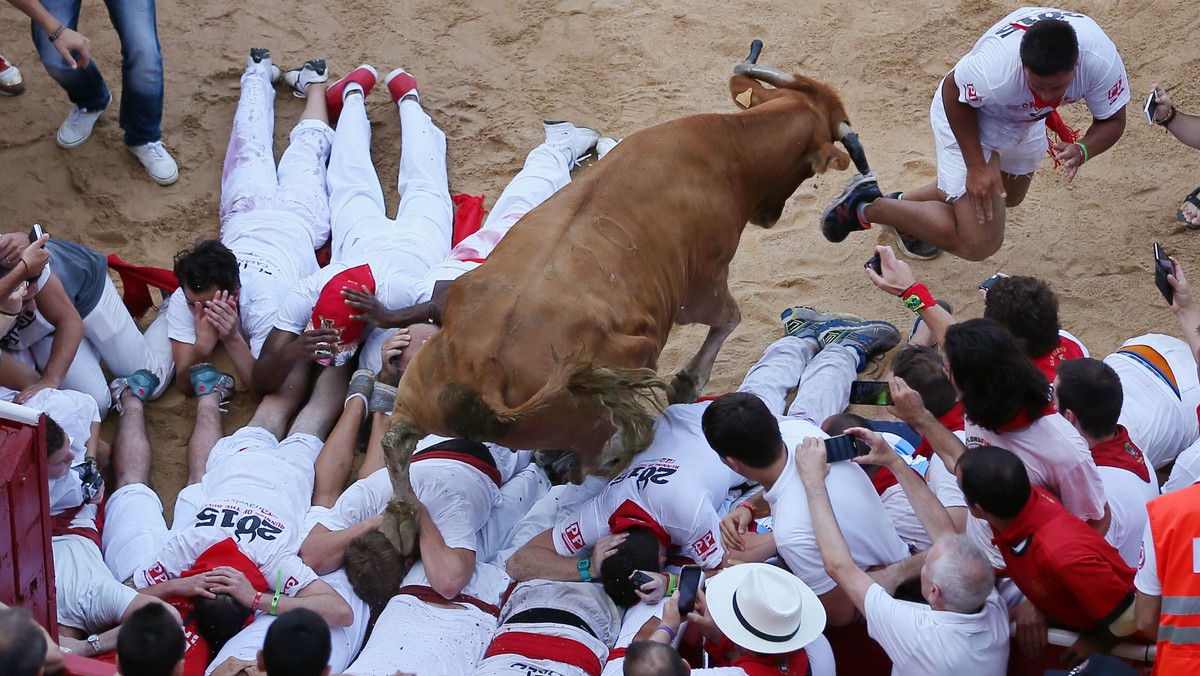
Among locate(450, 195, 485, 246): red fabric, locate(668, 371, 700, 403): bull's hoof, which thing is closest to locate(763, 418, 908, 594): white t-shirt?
locate(668, 371, 700, 403): bull's hoof

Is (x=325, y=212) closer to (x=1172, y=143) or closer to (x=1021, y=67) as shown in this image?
(x=1021, y=67)

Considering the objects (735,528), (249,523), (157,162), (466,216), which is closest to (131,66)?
(157,162)

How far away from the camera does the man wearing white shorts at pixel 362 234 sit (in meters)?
5.70

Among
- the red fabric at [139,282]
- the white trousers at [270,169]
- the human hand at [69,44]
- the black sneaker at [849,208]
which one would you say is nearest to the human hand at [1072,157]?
the black sneaker at [849,208]

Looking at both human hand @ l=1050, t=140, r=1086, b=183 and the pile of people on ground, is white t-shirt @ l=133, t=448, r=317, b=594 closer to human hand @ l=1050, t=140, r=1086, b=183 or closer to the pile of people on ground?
the pile of people on ground

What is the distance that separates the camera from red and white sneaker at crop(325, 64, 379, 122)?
23.6 ft

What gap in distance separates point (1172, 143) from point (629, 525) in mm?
4198

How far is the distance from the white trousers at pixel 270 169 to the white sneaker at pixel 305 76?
280mm

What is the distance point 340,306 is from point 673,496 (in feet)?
6.87

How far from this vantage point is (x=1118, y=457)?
162 inches

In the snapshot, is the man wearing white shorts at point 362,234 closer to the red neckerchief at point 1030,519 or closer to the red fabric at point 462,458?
the red fabric at point 462,458

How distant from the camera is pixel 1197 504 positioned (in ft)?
10.3

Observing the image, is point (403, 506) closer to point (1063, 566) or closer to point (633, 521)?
point (633, 521)

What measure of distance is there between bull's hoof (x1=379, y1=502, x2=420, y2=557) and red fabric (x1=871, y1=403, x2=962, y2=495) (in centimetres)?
178
